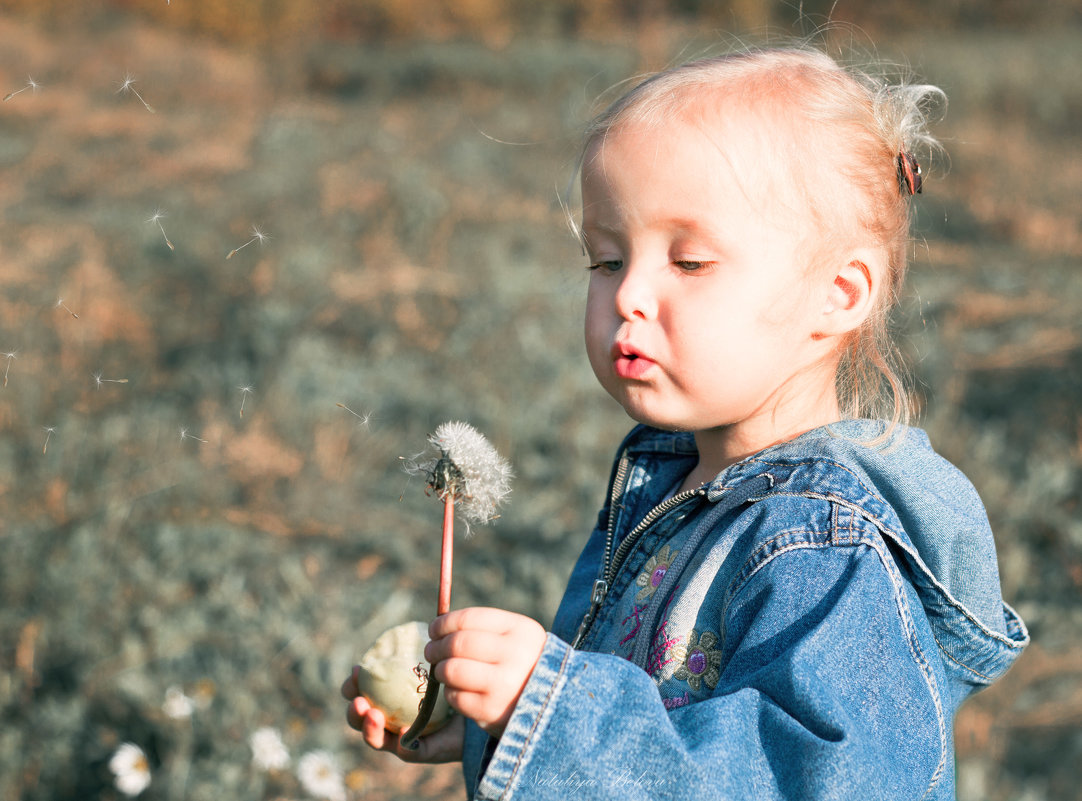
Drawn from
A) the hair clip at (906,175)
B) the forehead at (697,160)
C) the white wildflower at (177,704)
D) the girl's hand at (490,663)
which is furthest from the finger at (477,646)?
the white wildflower at (177,704)

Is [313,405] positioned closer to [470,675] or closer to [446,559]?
[446,559]

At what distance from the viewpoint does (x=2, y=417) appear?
378 cm

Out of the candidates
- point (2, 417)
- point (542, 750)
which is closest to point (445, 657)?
point (542, 750)

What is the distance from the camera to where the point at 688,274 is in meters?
1.24

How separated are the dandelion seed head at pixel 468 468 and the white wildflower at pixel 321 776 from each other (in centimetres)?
118

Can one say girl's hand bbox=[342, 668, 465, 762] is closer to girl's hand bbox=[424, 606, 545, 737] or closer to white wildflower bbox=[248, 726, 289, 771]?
girl's hand bbox=[424, 606, 545, 737]

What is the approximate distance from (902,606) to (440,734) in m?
0.73

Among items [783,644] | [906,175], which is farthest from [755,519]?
[906,175]

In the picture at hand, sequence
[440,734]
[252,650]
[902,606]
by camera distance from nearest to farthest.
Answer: [902,606] < [440,734] < [252,650]

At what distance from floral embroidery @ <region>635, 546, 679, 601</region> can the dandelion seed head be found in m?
0.25

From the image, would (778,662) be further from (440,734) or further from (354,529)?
(354,529)

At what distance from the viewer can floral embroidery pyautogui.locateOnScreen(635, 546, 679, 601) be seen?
133 cm

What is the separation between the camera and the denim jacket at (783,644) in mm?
985

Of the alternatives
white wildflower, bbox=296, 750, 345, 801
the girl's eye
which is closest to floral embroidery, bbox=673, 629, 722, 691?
the girl's eye
